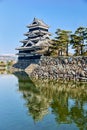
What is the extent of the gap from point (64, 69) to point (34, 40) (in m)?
21.3

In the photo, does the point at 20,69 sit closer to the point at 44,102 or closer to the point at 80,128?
the point at 44,102

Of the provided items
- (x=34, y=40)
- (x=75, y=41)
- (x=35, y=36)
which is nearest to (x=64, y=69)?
(x=75, y=41)

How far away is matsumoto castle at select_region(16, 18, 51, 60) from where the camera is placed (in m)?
55.8

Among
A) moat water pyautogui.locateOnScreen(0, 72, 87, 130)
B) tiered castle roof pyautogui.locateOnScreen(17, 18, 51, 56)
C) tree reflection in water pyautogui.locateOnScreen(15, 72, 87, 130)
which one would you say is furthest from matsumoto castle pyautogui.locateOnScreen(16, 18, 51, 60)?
moat water pyautogui.locateOnScreen(0, 72, 87, 130)

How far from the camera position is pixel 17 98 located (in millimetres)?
21703

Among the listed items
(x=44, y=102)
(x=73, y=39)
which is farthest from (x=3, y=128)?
(x=73, y=39)

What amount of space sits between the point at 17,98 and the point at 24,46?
132 feet

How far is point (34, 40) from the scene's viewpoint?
Result: 58.9 m

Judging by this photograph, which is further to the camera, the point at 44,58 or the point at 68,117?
the point at 44,58

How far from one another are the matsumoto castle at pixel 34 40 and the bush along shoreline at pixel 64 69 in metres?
12.0

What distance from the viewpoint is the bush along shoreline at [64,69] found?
37.1 meters

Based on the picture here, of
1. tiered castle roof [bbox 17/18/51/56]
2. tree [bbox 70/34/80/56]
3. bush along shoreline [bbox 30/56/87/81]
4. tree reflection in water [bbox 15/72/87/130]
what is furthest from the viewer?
tiered castle roof [bbox 17/18/51/56]

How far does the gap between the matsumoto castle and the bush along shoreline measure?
12.0m

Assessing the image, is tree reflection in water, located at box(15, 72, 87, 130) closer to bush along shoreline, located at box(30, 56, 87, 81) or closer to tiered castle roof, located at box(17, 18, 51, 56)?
bush along shoreline, located at box(30, 56, 87, 81)
